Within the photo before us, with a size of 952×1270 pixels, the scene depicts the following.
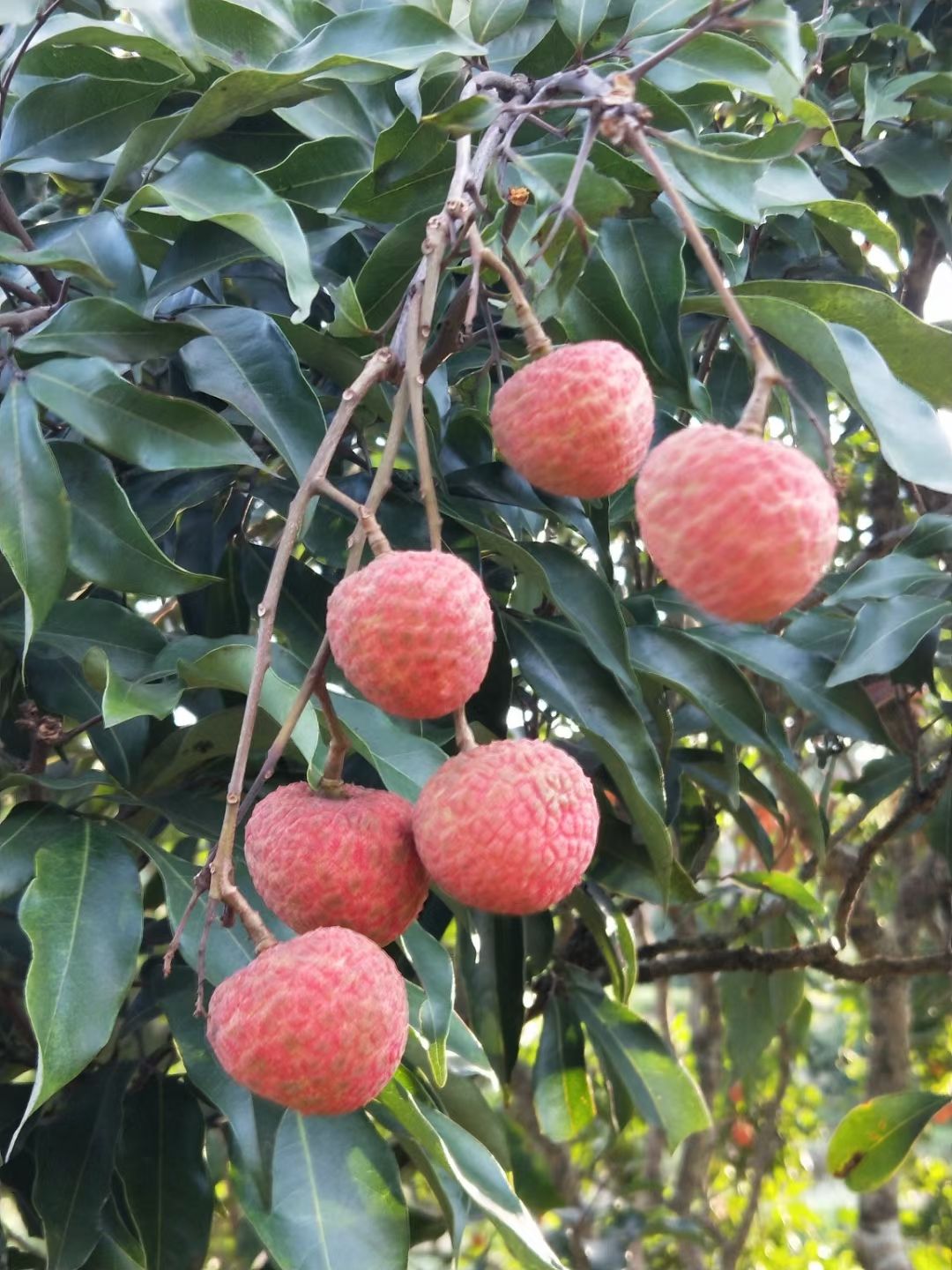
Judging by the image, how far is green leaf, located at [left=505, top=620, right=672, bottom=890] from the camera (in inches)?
30.1

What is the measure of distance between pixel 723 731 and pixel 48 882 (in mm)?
462

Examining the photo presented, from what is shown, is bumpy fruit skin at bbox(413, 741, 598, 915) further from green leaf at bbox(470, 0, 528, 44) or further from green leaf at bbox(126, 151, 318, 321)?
green leaf at bbox(470, 0, 528, 44)

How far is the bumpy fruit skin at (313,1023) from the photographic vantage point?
0.48m

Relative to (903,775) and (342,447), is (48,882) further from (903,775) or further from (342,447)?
(903,775)

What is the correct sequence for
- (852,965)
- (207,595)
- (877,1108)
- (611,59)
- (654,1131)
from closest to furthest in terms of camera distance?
(611,59) < (207,595) < (852,965) < (877,1108) < (654,1131)

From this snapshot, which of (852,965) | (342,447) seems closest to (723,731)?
(342,447)

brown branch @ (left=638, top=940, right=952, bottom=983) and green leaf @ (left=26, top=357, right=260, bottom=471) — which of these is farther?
brown branch @ (left=638, top=940, right=952, bottom=983)

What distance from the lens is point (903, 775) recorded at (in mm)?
1364

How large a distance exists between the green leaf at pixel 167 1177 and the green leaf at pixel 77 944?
30 centimetres

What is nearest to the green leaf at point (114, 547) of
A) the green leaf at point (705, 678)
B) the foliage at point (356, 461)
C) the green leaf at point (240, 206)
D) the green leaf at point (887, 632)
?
the foliage at point (356, 461)

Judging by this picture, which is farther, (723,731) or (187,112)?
(723,731)

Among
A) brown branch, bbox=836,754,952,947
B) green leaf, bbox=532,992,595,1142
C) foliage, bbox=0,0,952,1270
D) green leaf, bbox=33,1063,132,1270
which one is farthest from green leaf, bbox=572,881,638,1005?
green leaf, bbox=33,1063,132,1270

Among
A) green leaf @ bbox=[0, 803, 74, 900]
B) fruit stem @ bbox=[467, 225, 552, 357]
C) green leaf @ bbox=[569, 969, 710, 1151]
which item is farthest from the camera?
green leaf @ bbox=[569, 969, 710, 1151]

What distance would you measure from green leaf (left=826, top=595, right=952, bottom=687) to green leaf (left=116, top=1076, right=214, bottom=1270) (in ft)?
1.93
